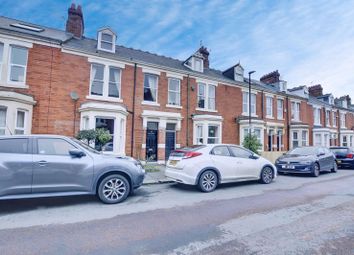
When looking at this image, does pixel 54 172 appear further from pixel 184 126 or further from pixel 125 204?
pixel 184 126

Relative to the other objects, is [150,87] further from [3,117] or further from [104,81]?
[3,117]

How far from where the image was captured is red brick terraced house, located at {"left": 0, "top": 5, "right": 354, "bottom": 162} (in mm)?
11008

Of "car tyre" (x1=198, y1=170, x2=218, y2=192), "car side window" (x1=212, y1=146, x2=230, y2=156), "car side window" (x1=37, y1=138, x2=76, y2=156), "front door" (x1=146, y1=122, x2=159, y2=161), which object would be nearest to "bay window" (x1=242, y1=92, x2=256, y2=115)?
"front door" (x1=146, y1=122, x2=159, y2=161)

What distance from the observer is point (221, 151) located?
811 cm

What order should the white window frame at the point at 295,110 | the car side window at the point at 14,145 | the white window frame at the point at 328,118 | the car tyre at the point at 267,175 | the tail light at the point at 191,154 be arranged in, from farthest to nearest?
the white window frame at the point at 328,118 → the white window frame at the point at 295,110 → the car tyre at the point at 267,175 → the tail light at the point at 191,154 → the car side window at the point at 14,145

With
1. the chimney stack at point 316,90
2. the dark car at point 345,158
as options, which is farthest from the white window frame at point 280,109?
the chimney stack at point 316,90

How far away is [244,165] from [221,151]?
3.71ft

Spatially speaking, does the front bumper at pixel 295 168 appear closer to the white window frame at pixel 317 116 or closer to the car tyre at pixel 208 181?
the car tyre at pixel 208 181

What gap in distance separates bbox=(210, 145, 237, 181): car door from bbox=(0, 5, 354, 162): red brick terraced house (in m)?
6.51

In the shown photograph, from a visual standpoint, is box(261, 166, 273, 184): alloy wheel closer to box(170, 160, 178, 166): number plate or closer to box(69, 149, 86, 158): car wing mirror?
box(170, 160, 178, 166): number plate

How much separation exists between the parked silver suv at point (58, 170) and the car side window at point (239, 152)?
4.08m

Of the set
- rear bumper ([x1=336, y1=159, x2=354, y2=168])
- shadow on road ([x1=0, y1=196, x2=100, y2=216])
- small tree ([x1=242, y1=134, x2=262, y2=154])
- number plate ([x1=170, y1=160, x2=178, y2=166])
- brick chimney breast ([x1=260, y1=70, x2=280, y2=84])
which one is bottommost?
shadow on road ([x1=0, y1=196, x2=100, y2=216])

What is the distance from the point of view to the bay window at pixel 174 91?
15.2 metres

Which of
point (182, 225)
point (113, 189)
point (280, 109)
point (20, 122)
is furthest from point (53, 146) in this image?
point (280, 109)
